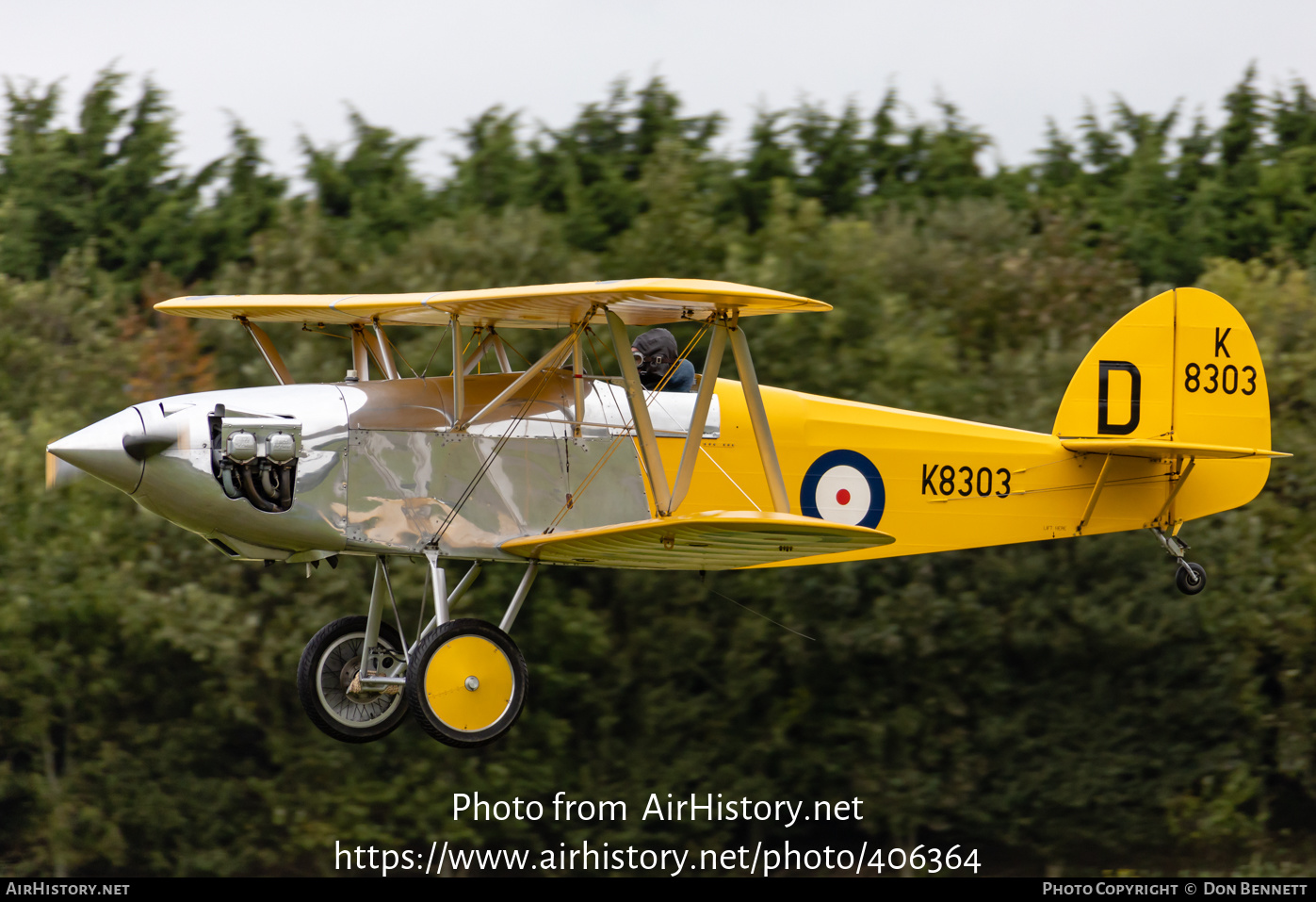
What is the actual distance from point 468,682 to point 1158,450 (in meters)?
4.73

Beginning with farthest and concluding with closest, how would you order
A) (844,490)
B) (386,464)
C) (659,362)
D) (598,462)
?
(844,490)
(659,362)
(598,462)
(386,464)

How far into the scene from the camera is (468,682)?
7.66 m

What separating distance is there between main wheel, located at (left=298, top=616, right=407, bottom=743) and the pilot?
84.1 inches

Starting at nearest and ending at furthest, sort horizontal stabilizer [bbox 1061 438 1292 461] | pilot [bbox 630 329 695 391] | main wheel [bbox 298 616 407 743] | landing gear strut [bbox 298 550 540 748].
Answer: landing gear strut [bbox 298 550 540 748], main wheel [bbox 298 616 407 743], pilot [bbox 630 329 695 391], horizontal stabilizer [bbox 1061 438 1292 461]

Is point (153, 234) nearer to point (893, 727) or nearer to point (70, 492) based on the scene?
point (70, 492)

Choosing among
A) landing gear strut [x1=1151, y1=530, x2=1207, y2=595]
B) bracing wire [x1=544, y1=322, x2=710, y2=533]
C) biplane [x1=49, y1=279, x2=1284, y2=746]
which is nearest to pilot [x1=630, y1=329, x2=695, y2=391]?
biplane [x1=49, y1=279, x2=1284, y2=746]

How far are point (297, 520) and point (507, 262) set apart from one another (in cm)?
1096

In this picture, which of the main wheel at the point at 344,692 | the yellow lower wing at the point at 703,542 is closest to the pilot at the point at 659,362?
the yellow lower wing at the point at 703,542

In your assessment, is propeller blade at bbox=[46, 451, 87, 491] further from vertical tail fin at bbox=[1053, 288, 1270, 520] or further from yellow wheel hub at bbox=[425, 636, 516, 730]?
vertical tail fin at bbox=[1053, 288, 1270, 520]

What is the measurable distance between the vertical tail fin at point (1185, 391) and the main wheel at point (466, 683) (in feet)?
14.0

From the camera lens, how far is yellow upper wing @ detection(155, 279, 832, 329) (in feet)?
24.0

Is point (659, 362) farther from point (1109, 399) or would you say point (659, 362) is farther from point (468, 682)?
point (1109, 399)

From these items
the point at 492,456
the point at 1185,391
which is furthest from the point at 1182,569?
the point at 492,456
